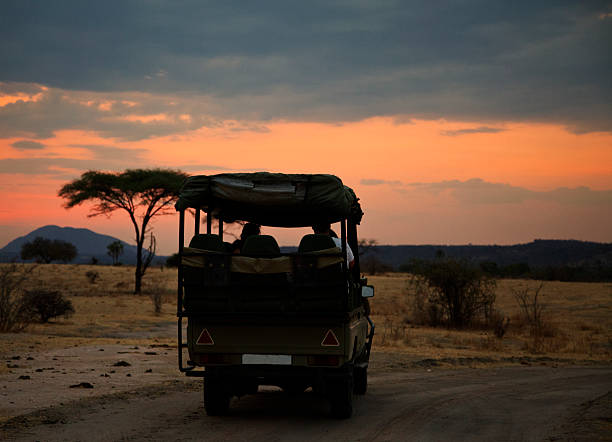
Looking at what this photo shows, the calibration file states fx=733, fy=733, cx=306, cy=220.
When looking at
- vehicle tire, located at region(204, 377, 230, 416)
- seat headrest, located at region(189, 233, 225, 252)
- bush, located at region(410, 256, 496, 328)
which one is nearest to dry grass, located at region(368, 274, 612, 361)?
bush, located at region(410, 256, 496, 328)

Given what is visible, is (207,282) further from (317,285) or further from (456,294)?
(456,294)

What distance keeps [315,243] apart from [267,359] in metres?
1.44

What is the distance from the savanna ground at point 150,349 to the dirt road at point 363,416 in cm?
32

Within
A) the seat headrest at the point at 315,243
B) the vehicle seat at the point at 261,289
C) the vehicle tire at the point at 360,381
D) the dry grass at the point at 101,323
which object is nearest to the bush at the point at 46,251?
the dry grass at the point at 101,323

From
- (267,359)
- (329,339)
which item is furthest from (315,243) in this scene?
(267,359)

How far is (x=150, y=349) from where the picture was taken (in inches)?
663

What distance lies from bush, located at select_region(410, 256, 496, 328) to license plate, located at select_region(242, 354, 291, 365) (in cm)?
1876

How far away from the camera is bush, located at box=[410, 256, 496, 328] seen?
2625 centimetres

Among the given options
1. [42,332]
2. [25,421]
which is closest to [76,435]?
[25,421]

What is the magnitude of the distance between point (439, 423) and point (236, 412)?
2588 mm

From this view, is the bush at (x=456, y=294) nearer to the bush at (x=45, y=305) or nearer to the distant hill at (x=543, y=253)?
the bush at (x=45, y=305)

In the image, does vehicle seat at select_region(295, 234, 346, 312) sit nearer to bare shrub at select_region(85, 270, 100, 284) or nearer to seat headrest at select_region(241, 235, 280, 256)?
seat headrest at select_region(241, 235, 280, 256)

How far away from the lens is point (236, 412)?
946cm

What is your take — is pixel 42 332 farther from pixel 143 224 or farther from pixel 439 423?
pixel 143 224
